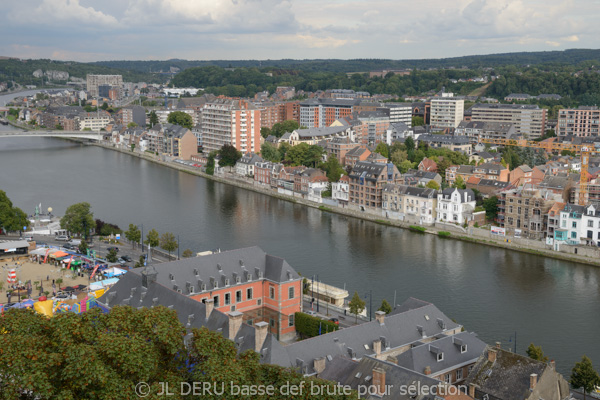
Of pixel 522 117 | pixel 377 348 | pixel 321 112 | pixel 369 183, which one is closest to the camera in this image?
pixel 377 348

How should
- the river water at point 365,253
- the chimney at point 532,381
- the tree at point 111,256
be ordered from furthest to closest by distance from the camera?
the tree at point 111,256 < the river water at point 365,253 < the chimney at point 532,381

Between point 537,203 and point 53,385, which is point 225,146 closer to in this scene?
point 537,203

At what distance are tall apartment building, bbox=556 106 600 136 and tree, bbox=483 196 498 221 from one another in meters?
23.5

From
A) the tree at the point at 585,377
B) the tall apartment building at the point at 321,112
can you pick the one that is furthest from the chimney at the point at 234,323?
the tall apartment building at the point at 321,112

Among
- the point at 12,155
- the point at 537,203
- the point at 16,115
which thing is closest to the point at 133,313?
the point at 537,203

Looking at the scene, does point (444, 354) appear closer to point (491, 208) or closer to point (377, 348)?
point (377, 348)

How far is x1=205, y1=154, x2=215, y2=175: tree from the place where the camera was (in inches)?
1660

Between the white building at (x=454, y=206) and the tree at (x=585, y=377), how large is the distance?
15.2m

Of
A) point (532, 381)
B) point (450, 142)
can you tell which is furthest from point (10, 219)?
point (450, 142)

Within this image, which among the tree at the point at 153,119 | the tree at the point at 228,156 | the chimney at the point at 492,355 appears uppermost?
the tree at the point at 153,119

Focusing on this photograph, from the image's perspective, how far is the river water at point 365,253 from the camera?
18500 mm

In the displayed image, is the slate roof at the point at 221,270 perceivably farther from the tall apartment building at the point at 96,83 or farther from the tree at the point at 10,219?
the tall apartment building at the point at 96,83

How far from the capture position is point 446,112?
57500 millimetres

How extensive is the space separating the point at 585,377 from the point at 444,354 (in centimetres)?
301
